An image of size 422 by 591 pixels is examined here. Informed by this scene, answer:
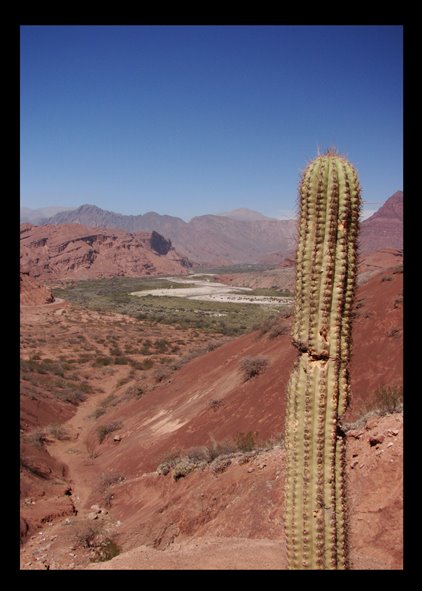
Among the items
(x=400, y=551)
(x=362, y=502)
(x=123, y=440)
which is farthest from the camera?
(x=123, y=440)

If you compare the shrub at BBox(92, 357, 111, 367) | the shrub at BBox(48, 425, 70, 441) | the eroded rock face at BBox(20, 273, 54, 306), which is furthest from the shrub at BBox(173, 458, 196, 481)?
the eroded rock face at BBox(20, 273, 54, 306)

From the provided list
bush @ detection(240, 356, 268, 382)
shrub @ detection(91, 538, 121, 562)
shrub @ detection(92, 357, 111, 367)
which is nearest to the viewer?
shrub @ detection(91, 538, 121, 562)

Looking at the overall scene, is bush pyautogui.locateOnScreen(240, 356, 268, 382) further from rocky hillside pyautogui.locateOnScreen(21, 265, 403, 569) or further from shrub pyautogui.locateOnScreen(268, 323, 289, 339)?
shrub pyautogui.locateOnScreen(268, 323, 289, 339)

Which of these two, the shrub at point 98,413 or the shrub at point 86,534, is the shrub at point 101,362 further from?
the shrub at point 86,534

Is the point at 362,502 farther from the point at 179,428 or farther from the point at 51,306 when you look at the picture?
the point at 51,306

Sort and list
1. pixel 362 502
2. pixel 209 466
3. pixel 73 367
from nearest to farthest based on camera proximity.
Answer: pixel 362 502 < pixel 209 466 < pixel 73 367
